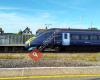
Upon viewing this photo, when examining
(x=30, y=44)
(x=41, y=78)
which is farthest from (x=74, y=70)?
(x=30, y=44)

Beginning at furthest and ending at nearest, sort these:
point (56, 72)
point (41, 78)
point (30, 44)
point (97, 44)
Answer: point (97, 44)
point (30, 44)
point (56, 72)
point (41, 78)

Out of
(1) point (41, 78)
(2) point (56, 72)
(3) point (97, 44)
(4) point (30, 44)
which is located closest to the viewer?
(1) point (41, 78)

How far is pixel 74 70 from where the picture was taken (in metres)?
11.2

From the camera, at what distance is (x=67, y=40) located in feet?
108

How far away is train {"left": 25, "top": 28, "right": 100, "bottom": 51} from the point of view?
31725mm

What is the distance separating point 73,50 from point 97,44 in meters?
2.96

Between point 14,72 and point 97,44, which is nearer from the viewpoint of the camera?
point 14,72

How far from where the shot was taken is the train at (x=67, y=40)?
31725 mm

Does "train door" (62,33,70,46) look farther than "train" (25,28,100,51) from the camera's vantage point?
Yes

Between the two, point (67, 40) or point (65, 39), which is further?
point (67, 40)

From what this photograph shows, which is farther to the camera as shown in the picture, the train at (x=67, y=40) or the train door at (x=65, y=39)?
the train door at (x=65, y=39)

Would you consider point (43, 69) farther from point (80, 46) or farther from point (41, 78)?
point (80, 46)

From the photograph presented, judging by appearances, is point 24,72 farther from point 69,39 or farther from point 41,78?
point 69,39

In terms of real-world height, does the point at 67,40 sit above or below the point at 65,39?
below
